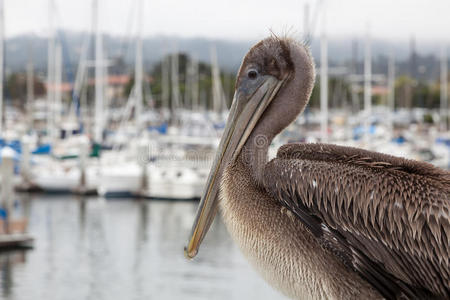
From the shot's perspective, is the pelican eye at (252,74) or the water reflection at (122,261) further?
the water reflection at (122,261)

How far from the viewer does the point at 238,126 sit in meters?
4.00

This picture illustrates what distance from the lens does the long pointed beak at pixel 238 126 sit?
3.88m

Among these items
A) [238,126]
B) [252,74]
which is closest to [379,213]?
[238,126]

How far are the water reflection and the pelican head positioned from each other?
12.2 metres

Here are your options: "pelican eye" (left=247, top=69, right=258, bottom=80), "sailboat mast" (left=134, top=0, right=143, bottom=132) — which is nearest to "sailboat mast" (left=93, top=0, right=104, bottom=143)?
"sailboat mast" (left=134, top=0, right=143, bottom=132)

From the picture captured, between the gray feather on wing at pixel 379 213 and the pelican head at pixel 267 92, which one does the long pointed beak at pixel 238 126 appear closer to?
the pelican head at pixel 267 92

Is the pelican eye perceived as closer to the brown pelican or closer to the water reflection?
the brown pelican

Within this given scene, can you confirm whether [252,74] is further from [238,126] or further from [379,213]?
[379,213]

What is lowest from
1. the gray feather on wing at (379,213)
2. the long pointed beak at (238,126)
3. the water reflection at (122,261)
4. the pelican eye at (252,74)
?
the water reflection at (122,261)

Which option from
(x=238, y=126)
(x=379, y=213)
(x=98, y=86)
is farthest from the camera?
(x=98, y=86)

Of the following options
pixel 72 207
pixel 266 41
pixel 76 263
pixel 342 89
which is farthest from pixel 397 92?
pixel 266 41

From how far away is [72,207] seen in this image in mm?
28594

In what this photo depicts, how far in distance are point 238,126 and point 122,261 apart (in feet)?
53.9

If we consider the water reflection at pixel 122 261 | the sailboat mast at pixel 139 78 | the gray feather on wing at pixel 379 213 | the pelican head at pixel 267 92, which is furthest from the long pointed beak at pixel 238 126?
the sailboat mast at pixel 139 78
